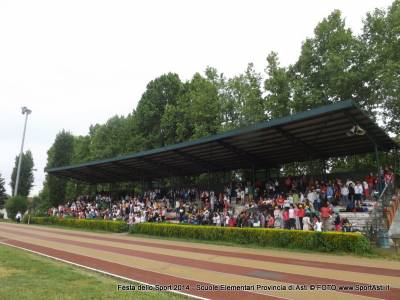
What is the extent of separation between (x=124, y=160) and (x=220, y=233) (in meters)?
14.1

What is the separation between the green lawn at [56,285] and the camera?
8.23 meters

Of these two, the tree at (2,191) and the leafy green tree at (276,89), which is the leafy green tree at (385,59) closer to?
the leafy green tree at (276,89)

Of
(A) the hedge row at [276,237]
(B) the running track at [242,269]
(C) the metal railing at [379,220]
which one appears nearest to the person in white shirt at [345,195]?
(C) the metal railing at [379,220]

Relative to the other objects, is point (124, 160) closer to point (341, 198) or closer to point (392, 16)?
point (341, 198)

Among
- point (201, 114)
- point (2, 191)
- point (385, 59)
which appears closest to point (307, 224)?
point (385, 59)

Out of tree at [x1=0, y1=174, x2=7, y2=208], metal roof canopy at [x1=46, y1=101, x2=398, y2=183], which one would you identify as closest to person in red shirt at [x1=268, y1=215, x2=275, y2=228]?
metal roof canopy at [x1=46, y1=101, x2=398, y2=183]

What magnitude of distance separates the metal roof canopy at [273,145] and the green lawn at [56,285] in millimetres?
12159

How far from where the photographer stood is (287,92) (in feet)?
107

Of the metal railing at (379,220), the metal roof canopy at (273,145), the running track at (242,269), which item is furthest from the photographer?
the metal roof canopy at (273,145)

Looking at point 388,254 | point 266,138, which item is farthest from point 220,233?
point 388,254

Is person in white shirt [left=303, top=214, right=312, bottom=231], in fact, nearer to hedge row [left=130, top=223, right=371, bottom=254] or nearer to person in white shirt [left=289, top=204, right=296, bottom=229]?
person in white shirt [left=289, top=204, right=296, bottom=229]

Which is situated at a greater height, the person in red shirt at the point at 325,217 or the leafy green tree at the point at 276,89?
the leafy green tree at the point at 276,89

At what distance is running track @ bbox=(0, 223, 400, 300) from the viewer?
30.1ft

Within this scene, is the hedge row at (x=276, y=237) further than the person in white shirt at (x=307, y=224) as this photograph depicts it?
No
